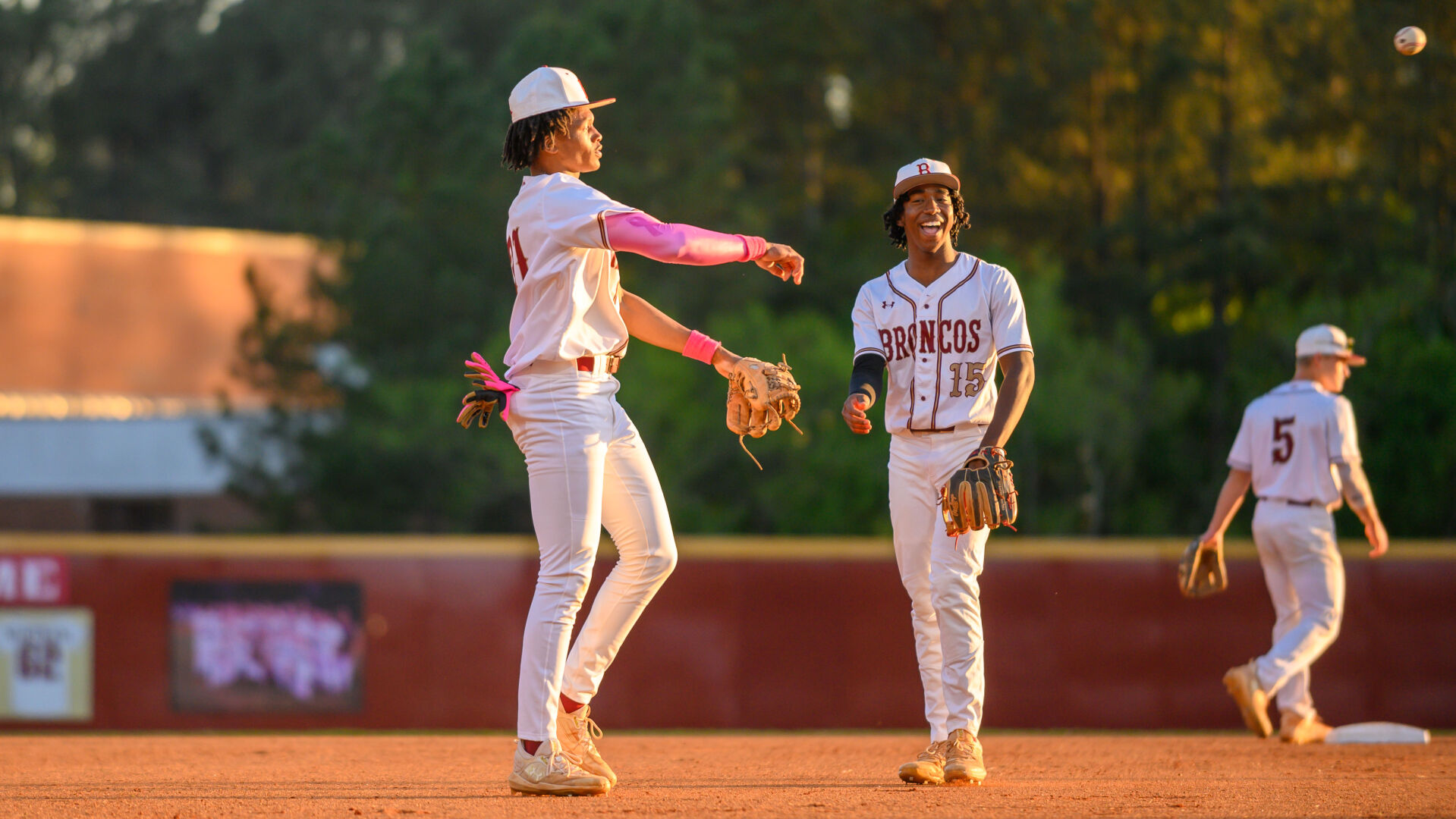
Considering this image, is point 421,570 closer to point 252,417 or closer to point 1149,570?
point 1149,570

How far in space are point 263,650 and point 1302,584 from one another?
742 cm

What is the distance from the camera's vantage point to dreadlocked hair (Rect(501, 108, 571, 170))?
522 cm

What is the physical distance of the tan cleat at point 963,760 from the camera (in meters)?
5.54

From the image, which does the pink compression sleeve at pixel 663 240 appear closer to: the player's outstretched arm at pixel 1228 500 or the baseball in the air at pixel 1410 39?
the player's outstretched arm at pixel 1228 500

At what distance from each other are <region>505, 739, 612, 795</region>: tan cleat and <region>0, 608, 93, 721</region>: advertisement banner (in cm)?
802

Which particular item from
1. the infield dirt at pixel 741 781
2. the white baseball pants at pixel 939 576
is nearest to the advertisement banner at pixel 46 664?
the infield dirt at pixel 741 781

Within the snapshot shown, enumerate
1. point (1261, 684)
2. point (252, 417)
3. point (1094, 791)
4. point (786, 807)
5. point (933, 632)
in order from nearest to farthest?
point (786, 807) < point (1094, 791) < point (933, 632) < point (1261, 684) < point (252, 417)

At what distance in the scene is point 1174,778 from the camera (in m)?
6.05

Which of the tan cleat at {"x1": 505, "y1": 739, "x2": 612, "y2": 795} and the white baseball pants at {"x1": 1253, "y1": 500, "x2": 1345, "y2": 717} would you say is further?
the white baseball pants at {"x1": 1253, "y1": 500, "x2": 1345, "y2": 717}

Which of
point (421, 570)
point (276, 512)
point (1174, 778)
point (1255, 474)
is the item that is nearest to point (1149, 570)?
point (1255, 474)

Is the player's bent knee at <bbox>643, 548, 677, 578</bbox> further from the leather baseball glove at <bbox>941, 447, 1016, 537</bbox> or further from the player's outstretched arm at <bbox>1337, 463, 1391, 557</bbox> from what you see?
the player's outstretched arm at <bbox>1337, 463, 1391, 557</bbox>

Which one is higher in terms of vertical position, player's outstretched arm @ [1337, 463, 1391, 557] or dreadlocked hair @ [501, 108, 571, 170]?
dreadlocked hair @ [501, 108, 571, 170]

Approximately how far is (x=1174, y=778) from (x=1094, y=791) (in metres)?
0.69

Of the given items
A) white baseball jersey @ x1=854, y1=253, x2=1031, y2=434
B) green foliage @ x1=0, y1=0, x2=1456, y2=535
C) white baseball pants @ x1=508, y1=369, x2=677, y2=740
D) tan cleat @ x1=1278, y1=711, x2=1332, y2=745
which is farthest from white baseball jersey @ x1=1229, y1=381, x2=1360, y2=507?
green foliage @ x1=0, y1=0, x2=1456, y2=535
